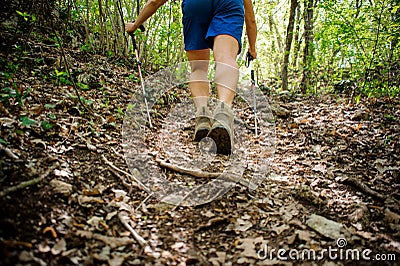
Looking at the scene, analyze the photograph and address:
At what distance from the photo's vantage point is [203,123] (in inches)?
112

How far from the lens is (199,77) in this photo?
3.11 m

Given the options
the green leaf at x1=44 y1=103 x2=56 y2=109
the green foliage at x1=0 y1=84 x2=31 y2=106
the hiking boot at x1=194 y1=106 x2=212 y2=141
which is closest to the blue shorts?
the hiking boot at x1=194 y1=106 x2=212 y2=141

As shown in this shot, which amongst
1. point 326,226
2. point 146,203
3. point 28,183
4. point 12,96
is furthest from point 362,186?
point 12,96

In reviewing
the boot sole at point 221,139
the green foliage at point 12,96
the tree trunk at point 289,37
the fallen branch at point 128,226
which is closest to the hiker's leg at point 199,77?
the boot sole at point 221,139

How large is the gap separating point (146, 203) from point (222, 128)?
969 millimetres

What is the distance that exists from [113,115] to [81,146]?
3.22 feet

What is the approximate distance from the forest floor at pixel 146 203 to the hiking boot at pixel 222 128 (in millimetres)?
491

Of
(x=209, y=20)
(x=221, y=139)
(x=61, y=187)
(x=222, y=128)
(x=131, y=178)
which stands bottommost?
(x=131, y=178)

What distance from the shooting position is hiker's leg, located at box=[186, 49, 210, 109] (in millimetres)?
3084

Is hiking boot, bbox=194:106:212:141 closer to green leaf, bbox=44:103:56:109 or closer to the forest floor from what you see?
the forest floor

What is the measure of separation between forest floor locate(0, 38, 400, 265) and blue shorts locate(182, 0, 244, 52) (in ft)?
4.05

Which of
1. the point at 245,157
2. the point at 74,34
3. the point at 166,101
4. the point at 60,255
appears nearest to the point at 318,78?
the point at 166,101

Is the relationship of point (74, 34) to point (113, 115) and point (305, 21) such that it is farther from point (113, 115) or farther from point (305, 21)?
point (305, 21)

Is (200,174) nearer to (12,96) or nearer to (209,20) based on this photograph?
(209,20)
